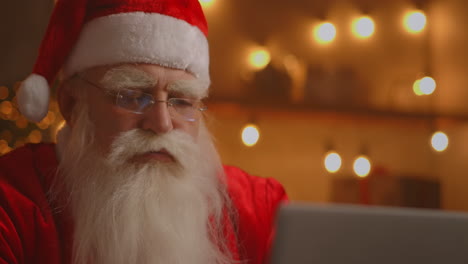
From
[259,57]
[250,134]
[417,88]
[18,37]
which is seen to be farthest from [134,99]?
[417,88]

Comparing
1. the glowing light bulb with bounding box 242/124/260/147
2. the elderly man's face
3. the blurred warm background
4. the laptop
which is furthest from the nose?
the glowing light bulb with bounding box 242/124/260/147

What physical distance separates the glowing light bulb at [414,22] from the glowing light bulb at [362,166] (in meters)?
0.77

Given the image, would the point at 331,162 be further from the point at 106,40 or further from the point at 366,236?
the point at 366,236

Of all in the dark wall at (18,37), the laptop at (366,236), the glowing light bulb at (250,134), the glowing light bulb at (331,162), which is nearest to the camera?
the laptop at (366,236)

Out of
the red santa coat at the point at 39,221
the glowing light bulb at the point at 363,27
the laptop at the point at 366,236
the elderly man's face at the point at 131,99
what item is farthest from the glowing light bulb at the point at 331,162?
the laptop at the point at 366,236

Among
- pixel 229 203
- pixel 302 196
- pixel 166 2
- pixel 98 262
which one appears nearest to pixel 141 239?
pixel 98 262

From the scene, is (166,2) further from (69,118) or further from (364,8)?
(364,8)

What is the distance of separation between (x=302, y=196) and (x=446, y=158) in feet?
2.76

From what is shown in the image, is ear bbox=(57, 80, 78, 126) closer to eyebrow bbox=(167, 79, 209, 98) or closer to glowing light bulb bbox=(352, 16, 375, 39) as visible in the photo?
eyebrow bbox=(167, 79, 209, 98)

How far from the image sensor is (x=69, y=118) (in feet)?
3.50

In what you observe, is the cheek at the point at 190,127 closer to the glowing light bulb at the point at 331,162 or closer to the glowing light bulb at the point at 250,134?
the glowing light bulb at the point at 250,134

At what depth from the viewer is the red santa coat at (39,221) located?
889mm

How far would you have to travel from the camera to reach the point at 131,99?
0.98m

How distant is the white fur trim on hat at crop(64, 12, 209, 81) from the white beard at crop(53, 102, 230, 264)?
140 mm
